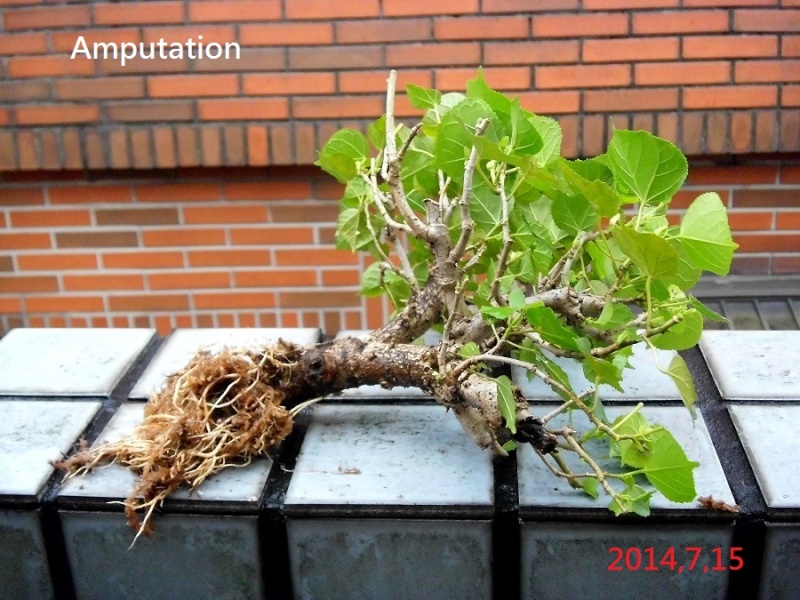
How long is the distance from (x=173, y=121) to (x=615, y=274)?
2000 mm

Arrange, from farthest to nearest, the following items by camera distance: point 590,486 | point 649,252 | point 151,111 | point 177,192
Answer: point 177,192
point 151,111
point 590,486
point 649,252

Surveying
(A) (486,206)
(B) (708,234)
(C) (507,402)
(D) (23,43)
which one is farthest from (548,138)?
(D) (23,43)

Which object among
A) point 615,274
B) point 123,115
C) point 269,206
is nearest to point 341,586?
point 615,274

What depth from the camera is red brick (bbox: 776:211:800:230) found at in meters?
2.71

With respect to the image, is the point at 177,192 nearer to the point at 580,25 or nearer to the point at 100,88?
the point at 100,88

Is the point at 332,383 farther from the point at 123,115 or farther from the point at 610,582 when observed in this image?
the point at 123,115

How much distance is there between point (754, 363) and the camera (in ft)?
4.43

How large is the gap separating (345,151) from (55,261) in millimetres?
2011

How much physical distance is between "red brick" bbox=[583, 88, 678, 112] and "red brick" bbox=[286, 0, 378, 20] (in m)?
0.74

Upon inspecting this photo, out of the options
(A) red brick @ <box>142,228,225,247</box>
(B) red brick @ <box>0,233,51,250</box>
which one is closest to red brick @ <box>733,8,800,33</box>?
(A) red brick @ <box>142,228,225,247</box>

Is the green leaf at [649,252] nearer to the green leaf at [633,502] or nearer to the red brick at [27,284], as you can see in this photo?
the green leaf at [633,502]

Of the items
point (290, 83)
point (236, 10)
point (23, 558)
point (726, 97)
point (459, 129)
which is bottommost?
point (23, 558)

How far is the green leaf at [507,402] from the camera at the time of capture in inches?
37.2

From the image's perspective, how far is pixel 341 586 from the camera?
3.42ft
